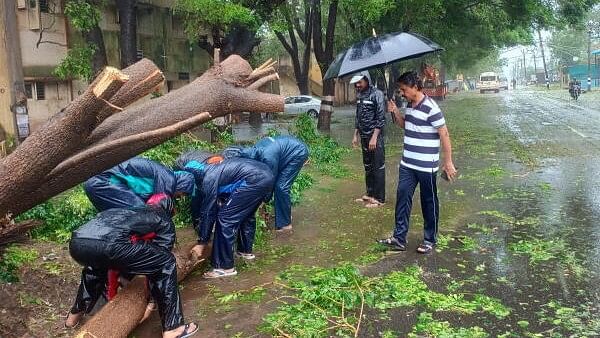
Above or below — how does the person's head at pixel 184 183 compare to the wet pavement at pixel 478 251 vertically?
above

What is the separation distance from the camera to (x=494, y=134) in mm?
16391

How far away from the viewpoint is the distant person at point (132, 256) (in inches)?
149

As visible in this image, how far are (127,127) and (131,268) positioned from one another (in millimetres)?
985

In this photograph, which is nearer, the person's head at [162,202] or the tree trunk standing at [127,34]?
the person's head at [162,202]

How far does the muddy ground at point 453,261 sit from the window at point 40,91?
929 centimetres

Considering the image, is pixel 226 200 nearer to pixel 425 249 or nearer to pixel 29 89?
pixel 425 249

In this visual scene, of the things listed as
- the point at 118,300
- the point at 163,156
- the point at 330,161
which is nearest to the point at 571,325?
the point at 118,300

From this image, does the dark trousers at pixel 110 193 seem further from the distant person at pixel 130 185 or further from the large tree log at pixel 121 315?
the large tree log at pixel 121 315

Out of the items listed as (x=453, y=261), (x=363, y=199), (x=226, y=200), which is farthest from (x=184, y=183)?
(x=363, y=199)

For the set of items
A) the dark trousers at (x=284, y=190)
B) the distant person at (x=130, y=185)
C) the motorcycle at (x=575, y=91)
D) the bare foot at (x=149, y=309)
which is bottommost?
the bare foot at (x=149, y=309)

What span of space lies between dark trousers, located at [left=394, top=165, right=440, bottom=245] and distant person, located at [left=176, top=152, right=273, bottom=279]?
1403 mm

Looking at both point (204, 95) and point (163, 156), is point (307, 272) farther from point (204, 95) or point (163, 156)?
point (163, 156)

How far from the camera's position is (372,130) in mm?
7793

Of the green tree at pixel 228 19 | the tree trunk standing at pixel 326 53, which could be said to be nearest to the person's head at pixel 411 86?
the green tree at pixel 228 19
